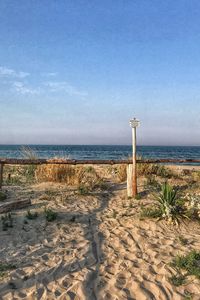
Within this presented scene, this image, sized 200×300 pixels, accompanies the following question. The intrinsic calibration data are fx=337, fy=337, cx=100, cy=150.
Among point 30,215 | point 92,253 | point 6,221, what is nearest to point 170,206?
point 92,253

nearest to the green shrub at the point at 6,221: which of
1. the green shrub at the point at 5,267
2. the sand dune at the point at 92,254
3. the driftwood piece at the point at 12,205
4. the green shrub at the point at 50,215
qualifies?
the sand dune at the point at 92,254

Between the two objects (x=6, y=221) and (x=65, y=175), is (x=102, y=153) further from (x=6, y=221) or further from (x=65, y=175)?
(x=6, y=221)

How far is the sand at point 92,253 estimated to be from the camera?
5.17 meters

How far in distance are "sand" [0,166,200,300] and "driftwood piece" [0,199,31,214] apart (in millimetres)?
204

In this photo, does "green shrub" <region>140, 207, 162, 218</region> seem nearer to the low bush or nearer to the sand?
the sand

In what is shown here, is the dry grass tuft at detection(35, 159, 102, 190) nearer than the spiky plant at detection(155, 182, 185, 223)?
No

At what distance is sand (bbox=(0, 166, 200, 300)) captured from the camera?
517cm

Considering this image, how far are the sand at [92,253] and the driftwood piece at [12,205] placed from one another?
0.20 m

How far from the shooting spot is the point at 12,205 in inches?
352

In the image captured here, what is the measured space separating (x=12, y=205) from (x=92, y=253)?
329 cm

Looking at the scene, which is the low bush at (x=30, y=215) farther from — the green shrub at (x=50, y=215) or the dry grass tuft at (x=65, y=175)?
the dry grass tuft at (x=65, y=175)

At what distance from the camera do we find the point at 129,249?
6797 mm

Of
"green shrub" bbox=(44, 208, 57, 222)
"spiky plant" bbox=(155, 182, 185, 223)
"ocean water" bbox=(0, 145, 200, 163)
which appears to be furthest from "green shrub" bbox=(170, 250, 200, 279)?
"ocean water" bbox=(0, 145, 200, 163)

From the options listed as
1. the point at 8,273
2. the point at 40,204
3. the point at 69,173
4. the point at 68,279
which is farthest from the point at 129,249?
the point at 69,173
